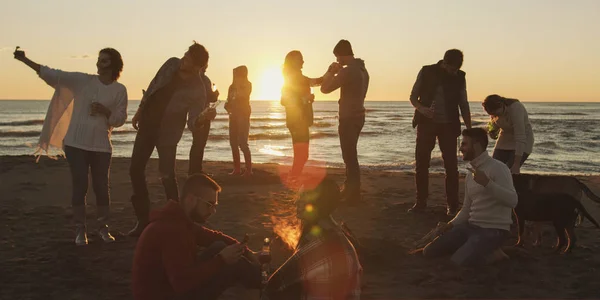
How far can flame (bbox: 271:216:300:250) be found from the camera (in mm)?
7004

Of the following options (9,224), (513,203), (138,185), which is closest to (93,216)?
(9,224)

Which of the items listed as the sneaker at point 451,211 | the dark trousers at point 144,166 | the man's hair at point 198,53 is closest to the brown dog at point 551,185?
the sneaker at point 451,211

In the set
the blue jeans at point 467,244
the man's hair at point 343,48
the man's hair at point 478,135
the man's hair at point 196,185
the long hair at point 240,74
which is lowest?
the blue jeans at point 467,244

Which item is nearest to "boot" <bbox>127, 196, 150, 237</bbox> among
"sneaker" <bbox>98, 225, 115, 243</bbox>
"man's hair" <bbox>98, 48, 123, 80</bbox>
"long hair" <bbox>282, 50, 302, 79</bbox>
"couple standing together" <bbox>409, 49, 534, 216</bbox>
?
"sneaker" <bbox>98, 225, 115, 243</bbox>

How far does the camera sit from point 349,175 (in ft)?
29.7

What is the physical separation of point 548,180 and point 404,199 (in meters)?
3.31

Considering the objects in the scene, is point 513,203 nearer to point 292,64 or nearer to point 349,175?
point 349,175

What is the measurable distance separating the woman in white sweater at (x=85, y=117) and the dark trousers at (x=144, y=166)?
1.12 feet

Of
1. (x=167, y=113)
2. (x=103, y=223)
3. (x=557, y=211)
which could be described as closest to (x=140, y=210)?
(x=103, y=223)

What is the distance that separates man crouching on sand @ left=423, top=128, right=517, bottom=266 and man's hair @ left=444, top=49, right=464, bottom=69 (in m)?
1.90

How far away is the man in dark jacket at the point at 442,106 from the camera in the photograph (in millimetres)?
8117

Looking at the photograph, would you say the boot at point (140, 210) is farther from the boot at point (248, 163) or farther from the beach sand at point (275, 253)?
the boot at point (248, 163)

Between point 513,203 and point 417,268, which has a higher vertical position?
point 513,203

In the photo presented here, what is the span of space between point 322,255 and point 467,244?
301cm
